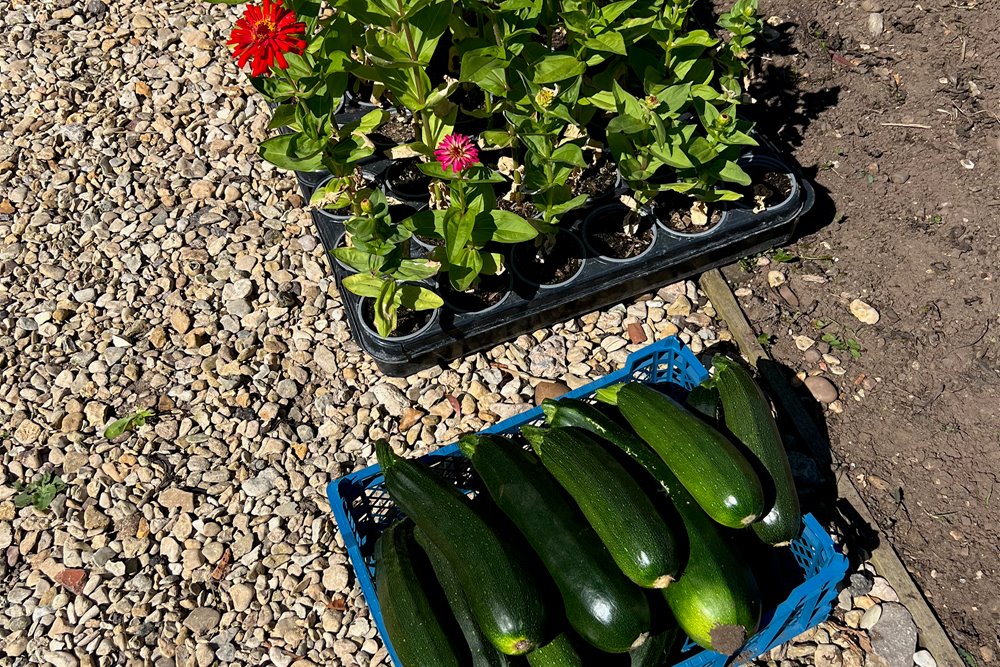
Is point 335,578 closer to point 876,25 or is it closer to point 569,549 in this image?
point 569,549

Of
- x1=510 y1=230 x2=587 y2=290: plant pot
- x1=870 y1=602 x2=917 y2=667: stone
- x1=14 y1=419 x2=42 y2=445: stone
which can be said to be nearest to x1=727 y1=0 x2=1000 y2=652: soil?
x1=870 y1=602 x2=917 y2=667: stone

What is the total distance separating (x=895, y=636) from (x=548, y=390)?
63.9 inches

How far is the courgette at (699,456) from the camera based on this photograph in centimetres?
244

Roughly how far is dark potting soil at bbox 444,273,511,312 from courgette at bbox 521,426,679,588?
3.23 ft

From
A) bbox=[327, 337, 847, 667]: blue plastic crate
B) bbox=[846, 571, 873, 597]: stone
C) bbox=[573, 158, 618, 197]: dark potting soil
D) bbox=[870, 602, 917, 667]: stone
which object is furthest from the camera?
bbox=[573, 158, 618, 197]: dark potting soil

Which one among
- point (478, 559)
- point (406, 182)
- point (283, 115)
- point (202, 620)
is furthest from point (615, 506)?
point (406, 182)

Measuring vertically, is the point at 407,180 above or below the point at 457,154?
below

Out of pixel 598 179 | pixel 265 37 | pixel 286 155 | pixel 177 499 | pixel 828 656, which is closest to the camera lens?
pixel 265 37

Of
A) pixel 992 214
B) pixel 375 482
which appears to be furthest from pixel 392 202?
pixel 992 214

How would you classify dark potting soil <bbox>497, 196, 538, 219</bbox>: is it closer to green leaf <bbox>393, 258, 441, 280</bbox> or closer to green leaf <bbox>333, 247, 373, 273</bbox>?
green leaf <bbox>393, 258, 441, 280</bbox>

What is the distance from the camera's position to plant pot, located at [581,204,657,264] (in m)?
3.64

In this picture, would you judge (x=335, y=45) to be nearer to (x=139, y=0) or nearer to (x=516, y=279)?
(x=516, y=279)

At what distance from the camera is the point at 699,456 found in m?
2.54

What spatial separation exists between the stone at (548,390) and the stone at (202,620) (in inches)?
61.6
